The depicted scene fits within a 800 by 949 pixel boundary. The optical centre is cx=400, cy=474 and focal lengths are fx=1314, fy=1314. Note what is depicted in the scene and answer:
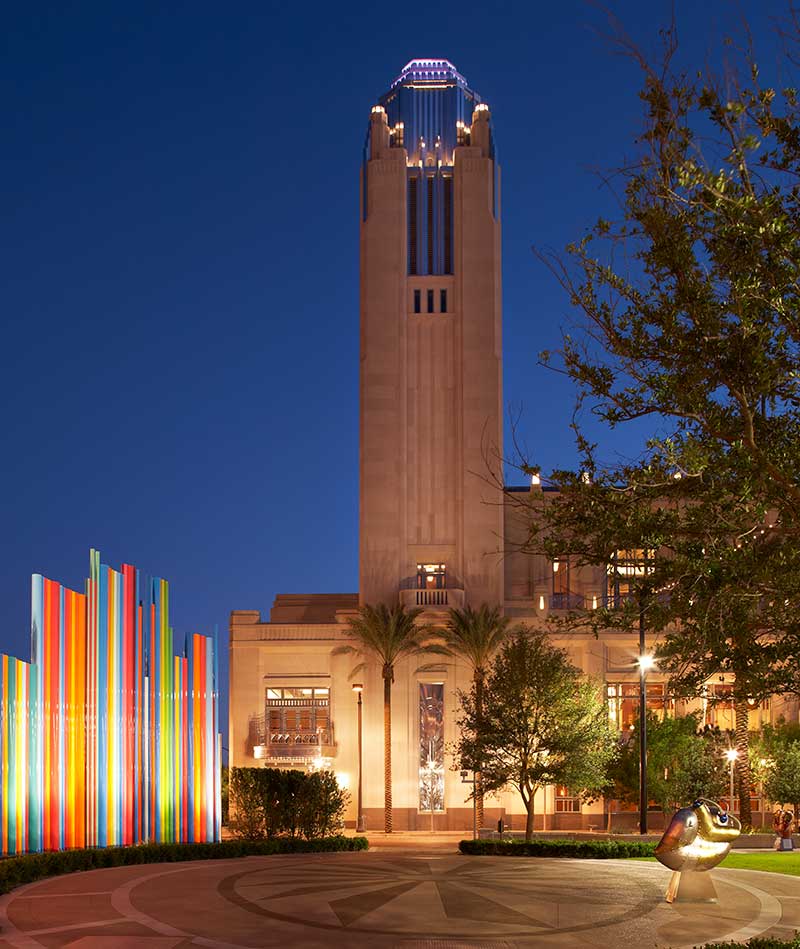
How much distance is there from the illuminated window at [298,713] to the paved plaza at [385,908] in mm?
37225

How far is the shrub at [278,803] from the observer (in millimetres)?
40688

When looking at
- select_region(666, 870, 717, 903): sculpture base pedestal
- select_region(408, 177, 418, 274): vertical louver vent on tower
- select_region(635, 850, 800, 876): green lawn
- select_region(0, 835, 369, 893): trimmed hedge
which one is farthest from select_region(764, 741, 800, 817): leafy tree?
select_region(408, 177, 418, 274): vertical louver vent on tower

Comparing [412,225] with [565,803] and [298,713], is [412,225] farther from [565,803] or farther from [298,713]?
[565,803]

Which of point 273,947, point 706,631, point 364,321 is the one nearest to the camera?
point 706,631

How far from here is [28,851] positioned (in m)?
29.8

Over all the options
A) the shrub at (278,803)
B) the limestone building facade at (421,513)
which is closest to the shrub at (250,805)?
the shrub at (278,803)

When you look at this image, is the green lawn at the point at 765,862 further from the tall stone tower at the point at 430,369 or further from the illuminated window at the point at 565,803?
the tall stone tower at the point at 430,369

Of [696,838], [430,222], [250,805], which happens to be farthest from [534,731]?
[430,222]

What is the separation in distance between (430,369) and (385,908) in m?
50.6

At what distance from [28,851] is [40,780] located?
1577 mm

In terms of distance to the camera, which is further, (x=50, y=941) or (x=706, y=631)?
(x=50, y=941)

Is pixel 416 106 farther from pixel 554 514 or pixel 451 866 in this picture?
pixel 554 514

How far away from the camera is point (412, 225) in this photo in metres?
73.9

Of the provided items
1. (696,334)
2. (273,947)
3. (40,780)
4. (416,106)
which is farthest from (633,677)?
(696,334)
